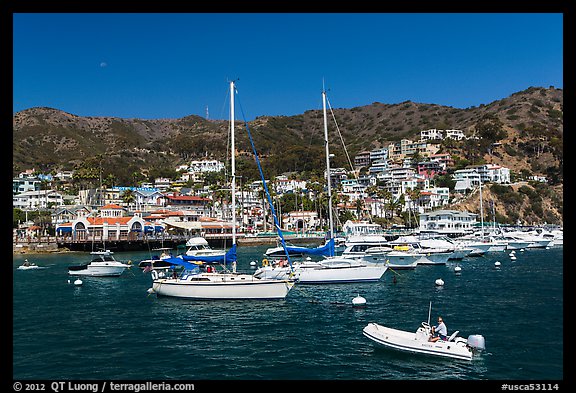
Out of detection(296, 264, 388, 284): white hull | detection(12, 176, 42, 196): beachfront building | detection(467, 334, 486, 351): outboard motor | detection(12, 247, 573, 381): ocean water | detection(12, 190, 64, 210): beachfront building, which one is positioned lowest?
detection(12, 247, 573, 381): ocean water

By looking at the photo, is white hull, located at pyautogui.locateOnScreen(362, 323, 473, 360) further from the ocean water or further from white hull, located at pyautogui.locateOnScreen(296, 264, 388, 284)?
white hull, located at pyautogui.locateOnScreen(296, 264, 388, 284)

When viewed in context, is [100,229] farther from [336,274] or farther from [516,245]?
[516,245]

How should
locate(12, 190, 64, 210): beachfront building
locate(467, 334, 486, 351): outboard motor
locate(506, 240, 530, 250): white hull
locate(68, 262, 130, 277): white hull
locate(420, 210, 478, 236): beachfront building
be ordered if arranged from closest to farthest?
locate(467, 334, 486, 351): outboard motor → locate(68, 262, 130, 277): white hull → locate(506, 240, 530, 250): white hull → locate(420, 210, 478, 236): beachfront building → locate(12, 190, 64, 210): beachfront building

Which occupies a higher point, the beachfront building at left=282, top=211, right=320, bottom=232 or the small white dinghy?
the beachfront building at left=282, top=211, right=320, bottom=232

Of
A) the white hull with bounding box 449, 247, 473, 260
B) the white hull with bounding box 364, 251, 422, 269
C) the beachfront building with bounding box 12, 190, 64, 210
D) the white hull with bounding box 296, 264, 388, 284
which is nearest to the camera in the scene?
the white hull with bounding box 296, 264, 388, 284

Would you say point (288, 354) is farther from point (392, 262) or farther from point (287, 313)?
point (392, 262)

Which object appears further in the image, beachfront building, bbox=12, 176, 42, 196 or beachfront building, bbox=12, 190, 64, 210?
beachfront building, bbox=12, 176, 42, 196

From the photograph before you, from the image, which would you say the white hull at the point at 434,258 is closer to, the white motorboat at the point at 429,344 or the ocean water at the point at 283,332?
the ocean water at the point at 283,332

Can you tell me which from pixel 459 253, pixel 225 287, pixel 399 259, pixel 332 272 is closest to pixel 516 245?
pixel 459 253

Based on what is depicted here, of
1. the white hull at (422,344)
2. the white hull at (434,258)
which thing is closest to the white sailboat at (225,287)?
the white hull at (422,344)

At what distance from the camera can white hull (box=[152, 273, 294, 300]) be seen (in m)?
31.6

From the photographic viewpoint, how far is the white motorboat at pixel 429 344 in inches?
782

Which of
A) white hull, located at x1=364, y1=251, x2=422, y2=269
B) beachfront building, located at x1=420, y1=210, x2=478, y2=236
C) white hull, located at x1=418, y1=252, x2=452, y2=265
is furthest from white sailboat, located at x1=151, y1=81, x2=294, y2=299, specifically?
beachfront building, located at x1=420, y1=210, x2=478, y2=236
